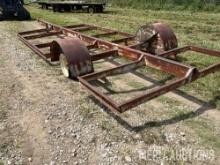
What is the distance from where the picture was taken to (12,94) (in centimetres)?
521

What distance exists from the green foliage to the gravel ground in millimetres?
15360

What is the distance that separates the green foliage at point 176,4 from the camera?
18.1 metres

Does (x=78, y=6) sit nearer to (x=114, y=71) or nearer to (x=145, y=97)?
(x=114, y=71)

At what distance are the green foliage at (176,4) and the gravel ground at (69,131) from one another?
50.4 ft

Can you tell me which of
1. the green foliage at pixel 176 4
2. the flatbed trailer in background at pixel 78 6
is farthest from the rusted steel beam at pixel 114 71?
the flatbed trailer in background at pixel 78 6

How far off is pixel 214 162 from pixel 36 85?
3.74m

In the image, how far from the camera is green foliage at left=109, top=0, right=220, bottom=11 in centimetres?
1809

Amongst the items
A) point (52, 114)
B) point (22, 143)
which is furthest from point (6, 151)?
point (52, 114)

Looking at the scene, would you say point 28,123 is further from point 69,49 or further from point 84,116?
point 69,49

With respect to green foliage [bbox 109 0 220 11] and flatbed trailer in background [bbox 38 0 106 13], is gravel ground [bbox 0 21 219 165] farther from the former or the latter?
green foliage [bbox 109 0 220 11]

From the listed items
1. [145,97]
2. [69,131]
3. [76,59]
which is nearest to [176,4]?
[76,59]

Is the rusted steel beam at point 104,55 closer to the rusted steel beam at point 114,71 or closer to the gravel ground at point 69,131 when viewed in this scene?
the gravel ground at point 69,131

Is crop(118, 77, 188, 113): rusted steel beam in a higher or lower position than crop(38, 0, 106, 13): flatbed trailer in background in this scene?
lower

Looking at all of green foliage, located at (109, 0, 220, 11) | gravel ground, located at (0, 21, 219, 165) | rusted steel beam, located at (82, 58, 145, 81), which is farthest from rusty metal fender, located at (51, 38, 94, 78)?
green foliage, located at (109, 0, 220, 11)
